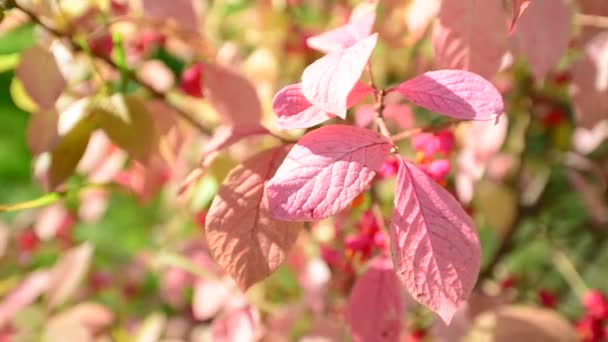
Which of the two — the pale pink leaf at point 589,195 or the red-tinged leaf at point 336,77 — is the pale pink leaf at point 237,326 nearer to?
the red-tinged leaf at point 336,77

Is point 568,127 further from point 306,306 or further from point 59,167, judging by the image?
point 59,167

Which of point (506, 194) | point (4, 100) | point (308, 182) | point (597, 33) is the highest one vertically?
point (308, 182)

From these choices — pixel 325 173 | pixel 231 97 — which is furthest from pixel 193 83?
pixel 325 173

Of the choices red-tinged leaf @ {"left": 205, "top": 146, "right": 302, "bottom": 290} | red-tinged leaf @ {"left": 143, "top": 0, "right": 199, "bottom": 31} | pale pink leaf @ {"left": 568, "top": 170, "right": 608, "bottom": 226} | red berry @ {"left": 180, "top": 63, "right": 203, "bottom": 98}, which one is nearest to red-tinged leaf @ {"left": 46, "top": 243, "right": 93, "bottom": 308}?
red berry @ {"left": 180, "top": 63, "right": 203, "bottom": 98}

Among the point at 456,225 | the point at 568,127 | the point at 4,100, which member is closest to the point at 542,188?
the point at 568,127

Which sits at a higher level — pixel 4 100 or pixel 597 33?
pixel 597 33

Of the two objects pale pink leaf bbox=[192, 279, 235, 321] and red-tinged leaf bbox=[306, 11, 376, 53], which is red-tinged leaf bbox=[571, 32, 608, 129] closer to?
red-tinged leaf bbox=[306, 11, 376, 53]

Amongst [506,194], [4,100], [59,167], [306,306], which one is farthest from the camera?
[4,100]
